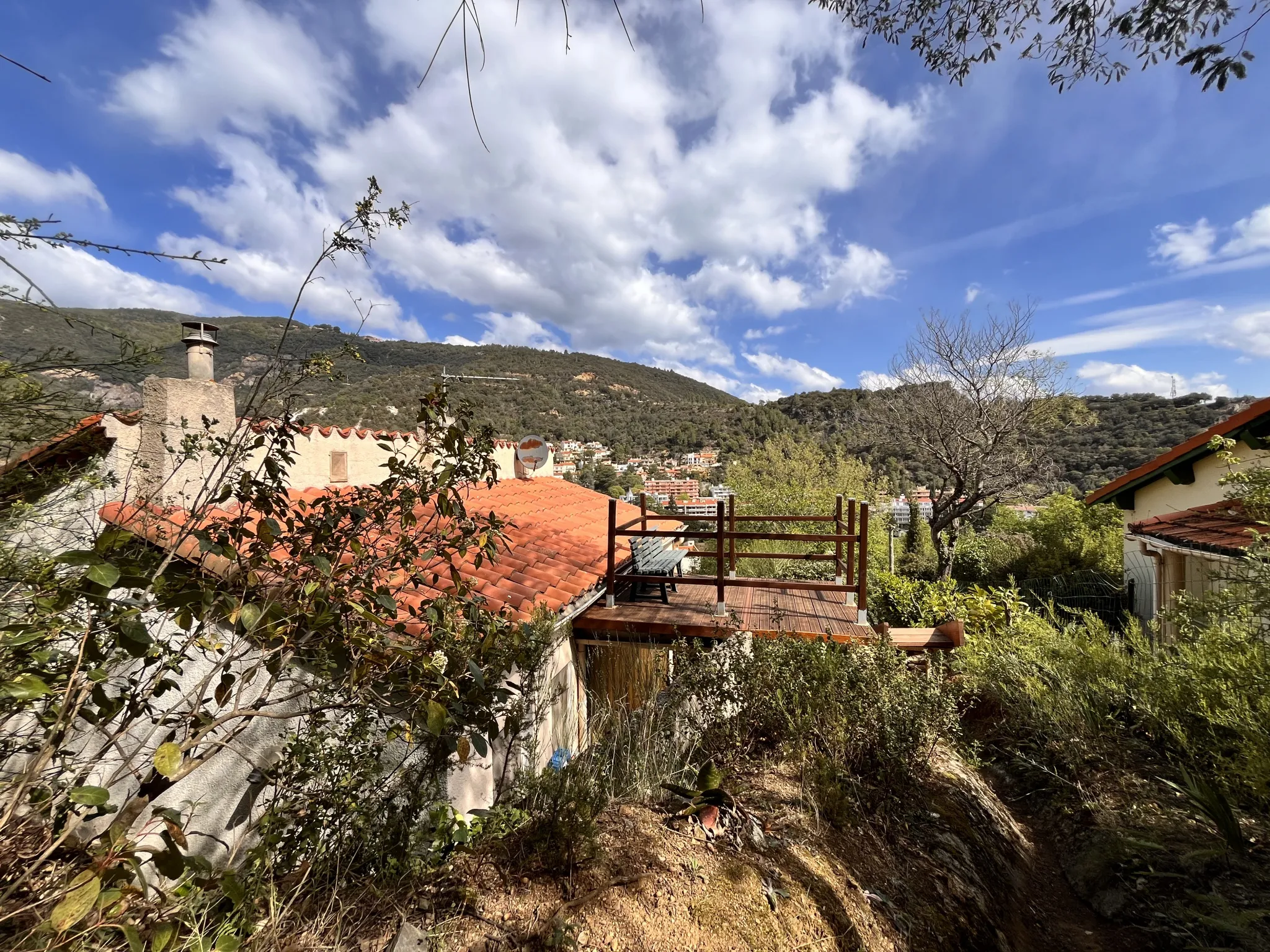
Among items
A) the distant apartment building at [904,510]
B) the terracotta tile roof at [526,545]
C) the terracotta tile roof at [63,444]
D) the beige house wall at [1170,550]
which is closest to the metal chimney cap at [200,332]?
the terracotta tile roof at [526,545]

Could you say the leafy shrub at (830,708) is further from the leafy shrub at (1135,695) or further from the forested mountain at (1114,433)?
the forested mountain at (1114,433)

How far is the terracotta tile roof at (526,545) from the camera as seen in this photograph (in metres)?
2.51

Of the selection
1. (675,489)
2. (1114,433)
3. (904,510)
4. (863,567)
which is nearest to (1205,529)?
(863,567)

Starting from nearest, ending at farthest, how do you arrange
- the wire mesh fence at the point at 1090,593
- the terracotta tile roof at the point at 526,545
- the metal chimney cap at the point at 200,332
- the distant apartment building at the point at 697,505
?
the terracotta tile roof at the point at 526,545
the metal chimney cap at the point at 200,332
the wire mesh fence at the point at 1090,593
the distant apartment building at the point at 697,505

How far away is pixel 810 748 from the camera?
3.45m

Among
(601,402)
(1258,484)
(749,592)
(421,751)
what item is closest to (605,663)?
(749,592)

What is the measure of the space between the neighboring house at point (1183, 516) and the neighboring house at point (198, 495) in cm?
564

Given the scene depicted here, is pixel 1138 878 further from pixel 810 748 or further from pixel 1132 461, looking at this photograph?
pixel 1132 461

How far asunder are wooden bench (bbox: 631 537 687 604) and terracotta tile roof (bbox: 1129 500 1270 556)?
16.9ft

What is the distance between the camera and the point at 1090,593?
1236 centimetres

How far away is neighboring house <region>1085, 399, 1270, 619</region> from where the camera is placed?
20.3ft

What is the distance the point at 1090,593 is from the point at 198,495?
1646cm

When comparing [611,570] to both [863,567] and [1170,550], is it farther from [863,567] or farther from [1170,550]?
[1170,550]

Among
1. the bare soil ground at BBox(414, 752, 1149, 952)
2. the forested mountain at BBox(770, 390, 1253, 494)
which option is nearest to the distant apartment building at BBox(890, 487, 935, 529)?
the forested mountain at BBox(770, 390, 1253, 494)
